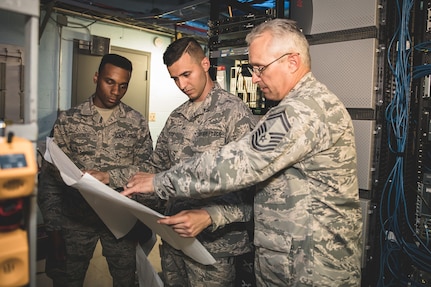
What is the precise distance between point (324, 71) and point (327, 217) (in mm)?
1182

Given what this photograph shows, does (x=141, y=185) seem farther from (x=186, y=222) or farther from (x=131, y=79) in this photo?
(x=131, y=79)

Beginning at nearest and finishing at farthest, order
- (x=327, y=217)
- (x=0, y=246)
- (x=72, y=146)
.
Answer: (x=0, y=246), (x=327, y=217), (x=72, y=146)

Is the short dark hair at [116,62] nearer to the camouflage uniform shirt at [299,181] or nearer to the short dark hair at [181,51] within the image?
the short dark hair at [181,51]

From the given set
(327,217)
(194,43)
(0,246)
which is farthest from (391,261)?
(0,246)

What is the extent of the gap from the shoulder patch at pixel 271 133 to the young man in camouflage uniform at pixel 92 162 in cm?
135

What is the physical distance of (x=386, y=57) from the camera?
6.34ft

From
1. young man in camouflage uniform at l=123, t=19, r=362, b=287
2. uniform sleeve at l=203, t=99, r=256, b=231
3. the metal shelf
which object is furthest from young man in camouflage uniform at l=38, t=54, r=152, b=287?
the metal shelf

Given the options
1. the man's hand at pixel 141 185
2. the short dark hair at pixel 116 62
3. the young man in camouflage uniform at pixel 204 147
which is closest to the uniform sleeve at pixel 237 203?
the young man in camouflage uniform at pixel 204 147

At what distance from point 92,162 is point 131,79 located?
8.99ft

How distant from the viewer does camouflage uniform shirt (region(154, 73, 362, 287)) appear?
3.63 ft

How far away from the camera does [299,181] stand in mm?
1203

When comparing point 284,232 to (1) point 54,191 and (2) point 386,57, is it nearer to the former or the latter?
(2) point 386,57

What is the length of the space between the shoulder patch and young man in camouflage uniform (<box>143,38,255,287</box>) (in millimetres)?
461

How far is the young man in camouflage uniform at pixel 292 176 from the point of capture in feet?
3.64
